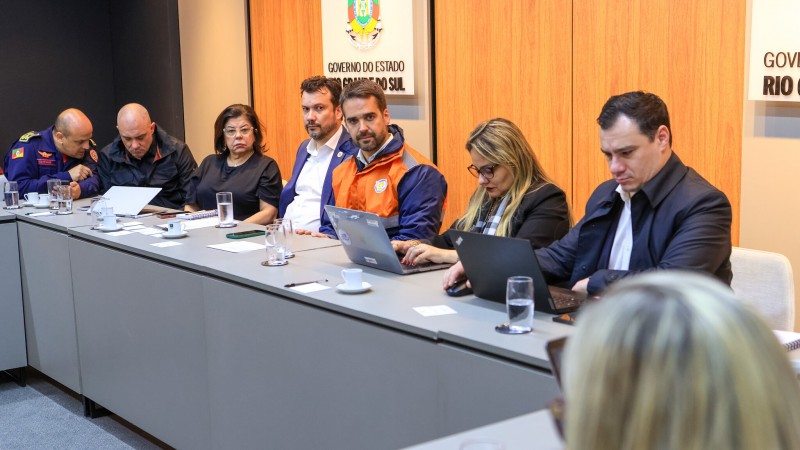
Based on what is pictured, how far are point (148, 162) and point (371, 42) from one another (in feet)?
5.00

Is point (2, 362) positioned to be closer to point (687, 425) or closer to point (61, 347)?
point (61, 347)

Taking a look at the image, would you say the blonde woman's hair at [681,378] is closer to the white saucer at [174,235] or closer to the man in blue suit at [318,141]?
the white saucer at [174,235]

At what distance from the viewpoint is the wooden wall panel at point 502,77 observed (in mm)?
4738

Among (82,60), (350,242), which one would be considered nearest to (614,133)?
(350,242)

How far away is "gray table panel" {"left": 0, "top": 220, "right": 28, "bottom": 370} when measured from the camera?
4770 millimetres

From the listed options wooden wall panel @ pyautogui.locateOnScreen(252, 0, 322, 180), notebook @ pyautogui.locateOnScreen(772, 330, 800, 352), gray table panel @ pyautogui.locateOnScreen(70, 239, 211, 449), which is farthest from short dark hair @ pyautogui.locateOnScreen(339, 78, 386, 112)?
wooden wall panel @ pyautogui.locateOnScreen(252, 0, 322, 180)

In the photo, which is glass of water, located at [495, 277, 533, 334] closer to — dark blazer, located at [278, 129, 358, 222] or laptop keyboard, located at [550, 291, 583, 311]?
laptop keyboard, located at [550, 291, 583, 311]

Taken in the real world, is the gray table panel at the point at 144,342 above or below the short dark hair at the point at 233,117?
below

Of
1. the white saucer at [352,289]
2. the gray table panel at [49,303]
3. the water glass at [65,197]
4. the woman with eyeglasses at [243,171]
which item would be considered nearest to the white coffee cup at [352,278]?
the white saucer at [352,289]

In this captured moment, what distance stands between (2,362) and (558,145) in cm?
299

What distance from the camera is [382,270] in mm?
3230

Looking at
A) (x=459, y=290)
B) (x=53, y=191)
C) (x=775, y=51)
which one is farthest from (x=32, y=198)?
(x=775, y=51)

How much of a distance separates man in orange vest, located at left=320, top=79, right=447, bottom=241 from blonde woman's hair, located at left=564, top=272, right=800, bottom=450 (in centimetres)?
312

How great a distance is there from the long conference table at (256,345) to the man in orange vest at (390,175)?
34 cm
